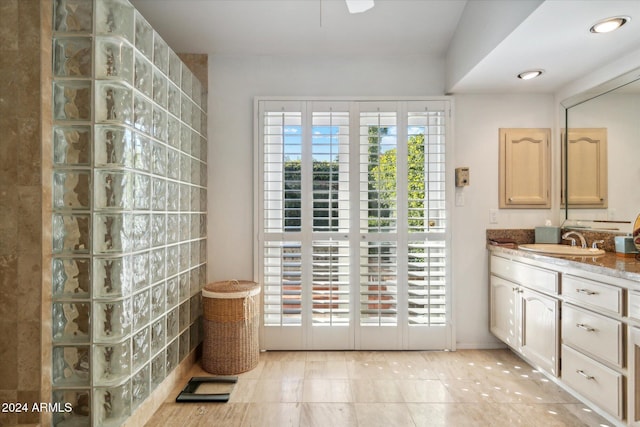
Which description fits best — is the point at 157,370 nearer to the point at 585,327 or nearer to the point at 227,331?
the point at 227,331

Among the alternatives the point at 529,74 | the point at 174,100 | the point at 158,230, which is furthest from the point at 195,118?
the point at 529,74

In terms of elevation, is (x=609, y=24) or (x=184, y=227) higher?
(x=609, y=24)

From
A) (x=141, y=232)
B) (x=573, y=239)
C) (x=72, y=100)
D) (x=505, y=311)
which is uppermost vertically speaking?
(x=72, y=100)

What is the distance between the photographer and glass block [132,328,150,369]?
1.79m

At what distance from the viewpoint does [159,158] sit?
2.07m

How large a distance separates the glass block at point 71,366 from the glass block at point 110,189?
2.17 feet

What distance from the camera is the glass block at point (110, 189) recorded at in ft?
5.30

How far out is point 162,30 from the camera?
2.74 metres

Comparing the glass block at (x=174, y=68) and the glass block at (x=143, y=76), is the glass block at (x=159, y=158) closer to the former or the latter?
the glass block at (x=143, y=76)

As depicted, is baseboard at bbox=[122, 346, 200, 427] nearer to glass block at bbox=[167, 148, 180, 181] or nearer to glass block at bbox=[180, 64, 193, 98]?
glass block at bbox=[167, 148, 180, 181]

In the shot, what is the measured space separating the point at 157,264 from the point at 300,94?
1805 mm

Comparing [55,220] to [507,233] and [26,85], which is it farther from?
[507,233]

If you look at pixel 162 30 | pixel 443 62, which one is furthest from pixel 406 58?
pixel 162 30

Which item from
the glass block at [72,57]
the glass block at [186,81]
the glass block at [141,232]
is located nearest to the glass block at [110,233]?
the glass block at [141,232]
